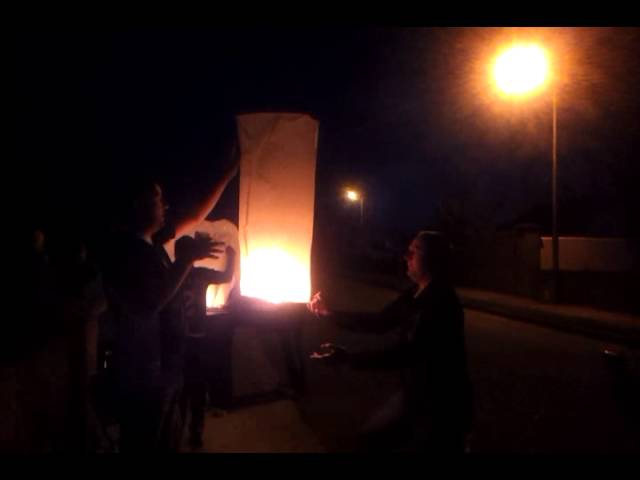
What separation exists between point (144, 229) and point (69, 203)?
12070 millimetres

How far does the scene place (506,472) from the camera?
332 centimetres

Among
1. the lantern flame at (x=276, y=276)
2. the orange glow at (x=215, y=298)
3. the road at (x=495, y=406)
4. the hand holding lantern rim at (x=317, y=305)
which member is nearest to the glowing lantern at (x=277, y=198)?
the lantern flame at (x=276, y=276)

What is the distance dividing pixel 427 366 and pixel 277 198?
4.12 feet

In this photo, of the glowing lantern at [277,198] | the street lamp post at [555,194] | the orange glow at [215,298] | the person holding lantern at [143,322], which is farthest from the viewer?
the street lamp post at [555,194]

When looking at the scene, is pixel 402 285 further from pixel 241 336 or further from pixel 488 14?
pixel 488 14

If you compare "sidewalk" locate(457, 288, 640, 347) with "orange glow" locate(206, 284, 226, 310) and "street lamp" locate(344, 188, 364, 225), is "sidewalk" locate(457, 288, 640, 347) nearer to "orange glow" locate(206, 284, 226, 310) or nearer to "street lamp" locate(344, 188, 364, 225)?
"orange glow" locate(206, 284, 226, 310)

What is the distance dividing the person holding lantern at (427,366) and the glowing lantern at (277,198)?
56 centimetres

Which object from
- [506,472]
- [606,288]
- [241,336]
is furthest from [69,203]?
[606,288]

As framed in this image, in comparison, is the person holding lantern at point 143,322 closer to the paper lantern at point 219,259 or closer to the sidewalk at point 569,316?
the paper lantern at point 219,259

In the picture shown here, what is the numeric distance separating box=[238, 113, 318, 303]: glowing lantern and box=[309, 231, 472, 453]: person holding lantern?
0.56 m

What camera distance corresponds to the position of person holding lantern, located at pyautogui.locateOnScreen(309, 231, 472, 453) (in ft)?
9.32

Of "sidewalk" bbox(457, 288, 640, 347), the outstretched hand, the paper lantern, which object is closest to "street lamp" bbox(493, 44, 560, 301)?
"sidewalk" bbox(457, 288, 640, 347)

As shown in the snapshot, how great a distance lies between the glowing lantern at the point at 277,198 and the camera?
3.15m

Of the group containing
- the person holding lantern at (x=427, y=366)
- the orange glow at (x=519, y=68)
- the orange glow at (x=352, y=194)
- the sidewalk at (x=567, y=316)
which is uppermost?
the orange glow at (x=352, y=194)
